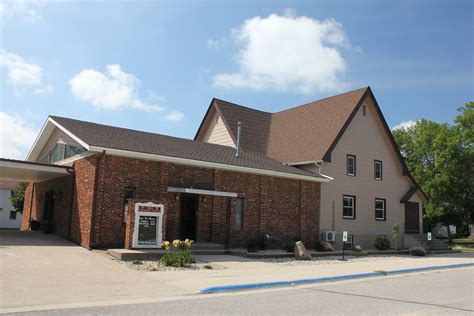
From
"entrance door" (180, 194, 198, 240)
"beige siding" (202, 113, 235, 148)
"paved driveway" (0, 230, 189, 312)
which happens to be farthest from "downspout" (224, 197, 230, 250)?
"beige siding" (202, 113, 235, 148)

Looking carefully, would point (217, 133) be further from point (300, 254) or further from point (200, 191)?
point (300, 254)

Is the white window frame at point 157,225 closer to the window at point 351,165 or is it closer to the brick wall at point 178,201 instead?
the brick wall at point 178,201

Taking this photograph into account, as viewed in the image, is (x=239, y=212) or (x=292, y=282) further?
(x=239, y=212)

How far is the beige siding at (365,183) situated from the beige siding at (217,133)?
654cm

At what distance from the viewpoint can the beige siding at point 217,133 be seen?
2795cm

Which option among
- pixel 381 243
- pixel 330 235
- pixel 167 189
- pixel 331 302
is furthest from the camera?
pixel 381 243

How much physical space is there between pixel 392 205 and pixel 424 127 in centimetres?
1966

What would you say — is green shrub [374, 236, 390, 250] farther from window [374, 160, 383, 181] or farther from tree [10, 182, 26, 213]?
tree [10, 182, 26, 213]

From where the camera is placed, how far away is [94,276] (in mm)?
11656

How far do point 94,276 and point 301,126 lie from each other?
62.7 ft

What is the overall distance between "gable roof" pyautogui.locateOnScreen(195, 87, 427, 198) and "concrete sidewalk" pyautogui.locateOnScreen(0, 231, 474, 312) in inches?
384

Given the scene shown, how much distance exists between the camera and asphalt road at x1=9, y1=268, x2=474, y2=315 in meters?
8.16

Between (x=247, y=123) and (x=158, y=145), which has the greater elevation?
(x=247, y=123)

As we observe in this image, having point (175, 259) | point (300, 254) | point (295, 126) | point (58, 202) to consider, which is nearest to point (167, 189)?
point (175, 259)
